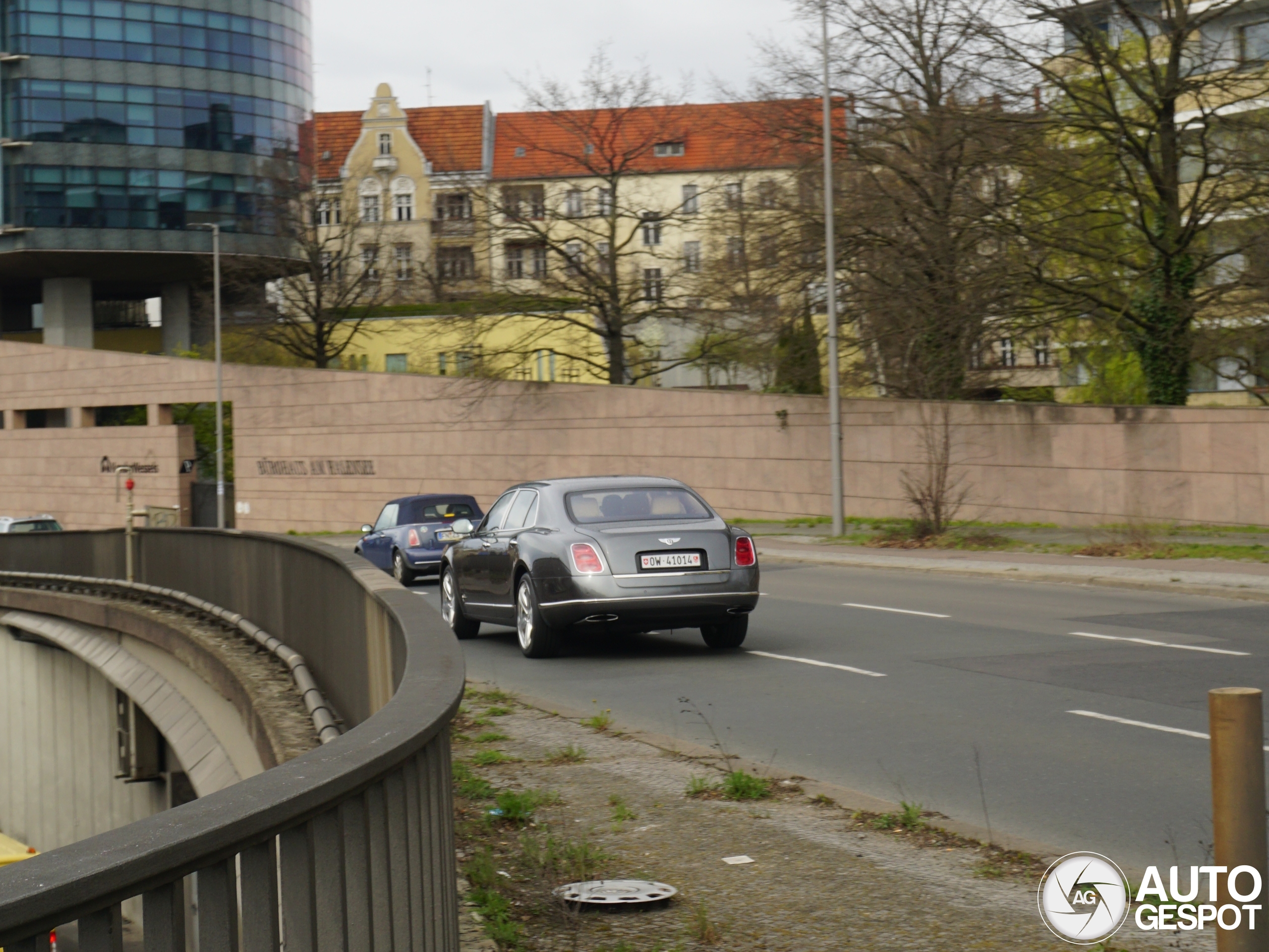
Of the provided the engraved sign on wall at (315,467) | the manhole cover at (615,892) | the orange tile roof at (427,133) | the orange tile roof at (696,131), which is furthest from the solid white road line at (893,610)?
the orange tile roof at (427,133)

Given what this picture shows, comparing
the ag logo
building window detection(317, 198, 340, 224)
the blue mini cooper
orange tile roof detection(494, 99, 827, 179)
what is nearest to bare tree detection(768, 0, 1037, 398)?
orange tile roof detection(494, 99, 827, 179)

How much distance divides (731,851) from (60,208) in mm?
65423

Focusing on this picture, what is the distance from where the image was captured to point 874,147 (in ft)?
104

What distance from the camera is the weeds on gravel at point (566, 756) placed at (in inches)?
320

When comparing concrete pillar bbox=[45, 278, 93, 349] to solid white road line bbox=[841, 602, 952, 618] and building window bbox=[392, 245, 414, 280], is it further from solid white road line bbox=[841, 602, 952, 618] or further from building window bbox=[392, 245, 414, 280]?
solid white road line bbox=[841, 602, 952, 618]

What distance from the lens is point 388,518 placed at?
2642cm

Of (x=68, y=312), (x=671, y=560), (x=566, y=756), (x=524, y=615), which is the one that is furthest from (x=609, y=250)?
(x=68, y=312)

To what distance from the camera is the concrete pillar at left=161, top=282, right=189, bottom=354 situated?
7369 cm

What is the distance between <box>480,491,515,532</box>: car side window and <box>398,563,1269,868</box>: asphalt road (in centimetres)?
118

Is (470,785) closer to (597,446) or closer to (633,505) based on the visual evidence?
(633,505)

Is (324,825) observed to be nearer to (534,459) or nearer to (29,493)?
(534,459)

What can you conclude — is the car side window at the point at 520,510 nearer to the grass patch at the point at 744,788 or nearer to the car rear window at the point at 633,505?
the car rear window at the point at 633,505

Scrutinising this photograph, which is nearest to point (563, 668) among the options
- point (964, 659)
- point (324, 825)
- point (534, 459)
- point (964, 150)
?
point (964, 659)

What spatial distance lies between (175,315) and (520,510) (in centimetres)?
6404
